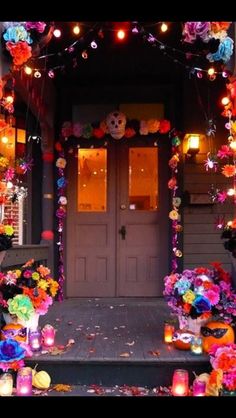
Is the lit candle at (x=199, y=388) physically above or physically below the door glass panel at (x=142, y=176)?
below

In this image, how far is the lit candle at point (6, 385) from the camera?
3.26 metres

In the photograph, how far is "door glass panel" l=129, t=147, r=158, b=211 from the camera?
643 cm

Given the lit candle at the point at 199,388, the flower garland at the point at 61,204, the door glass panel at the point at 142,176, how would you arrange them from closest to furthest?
the lit candle at the point at 199,388, the flower garland at the point at 61,204, the door glass panel at the point at 142,176

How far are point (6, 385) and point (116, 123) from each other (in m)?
3.81

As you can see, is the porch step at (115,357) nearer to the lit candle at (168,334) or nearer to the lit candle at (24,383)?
the lit candle at (168,334)

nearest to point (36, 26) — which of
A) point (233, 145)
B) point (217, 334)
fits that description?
point (233, 145)

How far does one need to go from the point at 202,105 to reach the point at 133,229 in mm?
1890

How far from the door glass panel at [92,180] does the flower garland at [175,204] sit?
0.92 metres

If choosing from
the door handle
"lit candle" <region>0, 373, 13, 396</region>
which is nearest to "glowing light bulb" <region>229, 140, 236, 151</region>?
"lit candle" <region>0, 373, 13, 396</region>

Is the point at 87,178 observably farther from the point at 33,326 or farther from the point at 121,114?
the point at 33,326

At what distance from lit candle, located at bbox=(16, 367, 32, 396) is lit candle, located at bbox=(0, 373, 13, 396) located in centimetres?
6

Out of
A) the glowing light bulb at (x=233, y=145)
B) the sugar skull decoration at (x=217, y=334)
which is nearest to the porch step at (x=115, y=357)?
the sugar skull decoration at (x=217, y=334)

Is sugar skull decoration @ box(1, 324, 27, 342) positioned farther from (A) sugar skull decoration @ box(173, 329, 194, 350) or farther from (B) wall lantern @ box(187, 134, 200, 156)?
(B) wall lantern @ box(187, 134, 200, 156)

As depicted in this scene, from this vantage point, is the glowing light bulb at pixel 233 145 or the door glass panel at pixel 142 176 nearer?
the glowing light bulb at pixel 233 145
